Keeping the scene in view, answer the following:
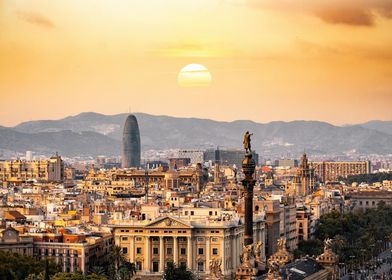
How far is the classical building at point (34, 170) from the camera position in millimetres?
145875

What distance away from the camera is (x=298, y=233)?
285ft

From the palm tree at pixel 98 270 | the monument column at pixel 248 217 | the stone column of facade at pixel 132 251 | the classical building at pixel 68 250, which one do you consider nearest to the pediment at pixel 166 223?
the stone column of facade at pixel 132 251

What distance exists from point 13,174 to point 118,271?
89105 millimetres

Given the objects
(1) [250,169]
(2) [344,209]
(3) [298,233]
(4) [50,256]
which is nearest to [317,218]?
(3) [298,233]

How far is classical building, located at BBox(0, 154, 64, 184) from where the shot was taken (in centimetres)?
14588

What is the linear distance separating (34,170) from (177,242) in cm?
8351

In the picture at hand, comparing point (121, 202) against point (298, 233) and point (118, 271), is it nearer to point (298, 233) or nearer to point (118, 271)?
point (298, 233)

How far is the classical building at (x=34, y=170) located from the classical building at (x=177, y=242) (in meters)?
76.9

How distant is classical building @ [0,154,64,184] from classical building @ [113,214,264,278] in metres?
76.9

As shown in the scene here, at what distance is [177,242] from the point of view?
6669 centimetres

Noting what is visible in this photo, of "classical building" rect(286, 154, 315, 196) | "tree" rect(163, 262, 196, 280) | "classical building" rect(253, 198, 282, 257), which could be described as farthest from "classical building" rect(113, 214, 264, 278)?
"classical building" rect(286, 154, 315, 196)

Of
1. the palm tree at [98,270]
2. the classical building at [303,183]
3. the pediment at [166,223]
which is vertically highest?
the classical building at [303,183]

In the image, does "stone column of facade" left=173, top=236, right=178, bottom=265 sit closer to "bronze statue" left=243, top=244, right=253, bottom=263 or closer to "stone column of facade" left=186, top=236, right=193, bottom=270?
"stone column of facade" left=186, top=236, right=193, bottom=270

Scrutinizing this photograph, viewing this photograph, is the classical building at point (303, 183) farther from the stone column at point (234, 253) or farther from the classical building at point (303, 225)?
the stone column at point (234, 253)
